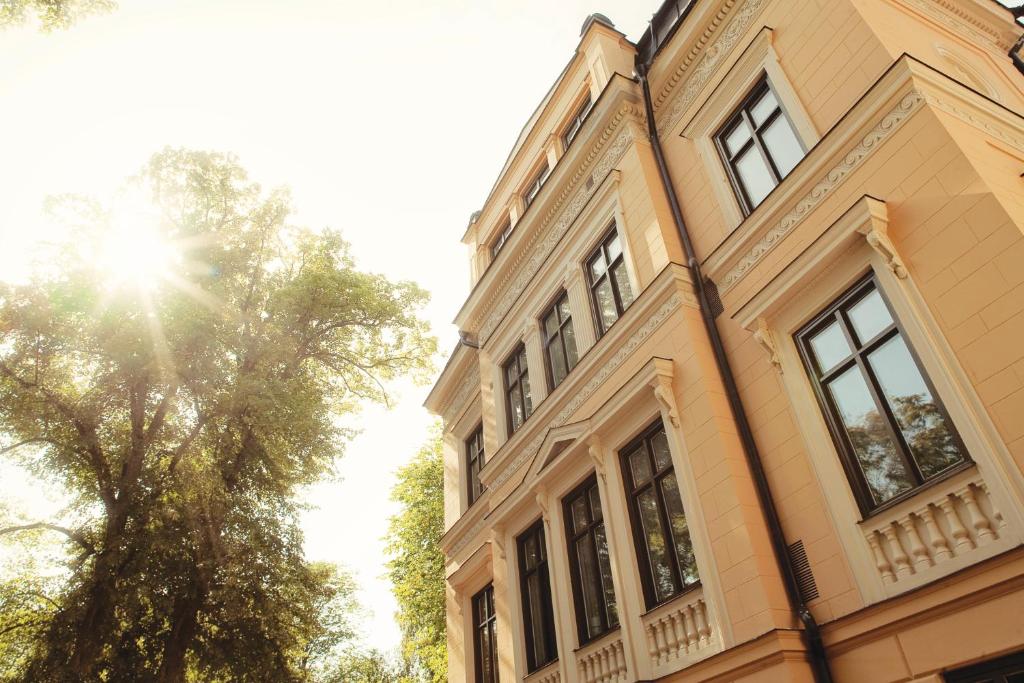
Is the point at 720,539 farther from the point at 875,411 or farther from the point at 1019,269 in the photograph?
the point at 1019,269

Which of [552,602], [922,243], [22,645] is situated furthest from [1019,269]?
[22,645]

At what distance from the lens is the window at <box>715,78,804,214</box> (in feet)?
25.8

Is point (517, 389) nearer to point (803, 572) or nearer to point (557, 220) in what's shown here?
point (557, 220)

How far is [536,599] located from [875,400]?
633 centimetres

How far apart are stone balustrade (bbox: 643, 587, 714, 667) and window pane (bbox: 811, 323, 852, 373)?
8.83 ft

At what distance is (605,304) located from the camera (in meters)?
10.5

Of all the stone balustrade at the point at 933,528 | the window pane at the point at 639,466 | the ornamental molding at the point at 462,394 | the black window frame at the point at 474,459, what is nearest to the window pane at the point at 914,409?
the stone balustrade at the point at 933,528

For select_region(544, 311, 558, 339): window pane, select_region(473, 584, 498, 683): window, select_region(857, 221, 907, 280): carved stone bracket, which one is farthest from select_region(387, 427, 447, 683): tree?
select_region(857, 221, 907, 280): carved stone bracket

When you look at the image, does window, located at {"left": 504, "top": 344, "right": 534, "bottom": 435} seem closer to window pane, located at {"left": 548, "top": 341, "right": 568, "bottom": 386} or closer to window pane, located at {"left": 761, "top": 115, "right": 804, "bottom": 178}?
window pane, located at {"left": 548, "top": 341, "right": 568, "bottom": 386}

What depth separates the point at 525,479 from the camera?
10.6 meters

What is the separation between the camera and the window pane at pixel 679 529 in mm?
7324

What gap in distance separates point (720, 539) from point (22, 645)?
1470cm

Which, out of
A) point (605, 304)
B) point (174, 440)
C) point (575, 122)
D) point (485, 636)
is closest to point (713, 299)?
point (605, 304)

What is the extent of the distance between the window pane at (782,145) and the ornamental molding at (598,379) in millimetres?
1967
